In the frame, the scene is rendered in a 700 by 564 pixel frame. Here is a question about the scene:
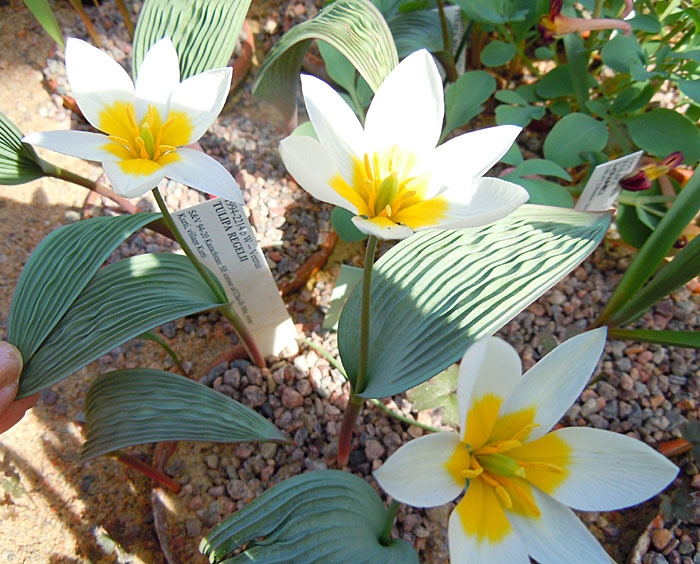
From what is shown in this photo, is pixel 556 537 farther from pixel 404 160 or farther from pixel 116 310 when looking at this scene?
pixel 116 310

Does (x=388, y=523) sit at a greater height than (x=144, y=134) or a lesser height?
lesser

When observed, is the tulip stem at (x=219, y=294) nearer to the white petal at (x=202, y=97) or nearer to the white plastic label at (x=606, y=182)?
the white petal at (x=202, y=97)

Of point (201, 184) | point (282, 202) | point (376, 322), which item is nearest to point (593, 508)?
point (376, 322)

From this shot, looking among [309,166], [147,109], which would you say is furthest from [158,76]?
[309,166]

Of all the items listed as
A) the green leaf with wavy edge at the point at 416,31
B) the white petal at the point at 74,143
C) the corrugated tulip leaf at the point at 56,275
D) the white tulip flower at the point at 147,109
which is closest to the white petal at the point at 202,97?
the white tulip flower at the point at 147,109

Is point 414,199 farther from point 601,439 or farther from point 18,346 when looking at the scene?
point 18,346

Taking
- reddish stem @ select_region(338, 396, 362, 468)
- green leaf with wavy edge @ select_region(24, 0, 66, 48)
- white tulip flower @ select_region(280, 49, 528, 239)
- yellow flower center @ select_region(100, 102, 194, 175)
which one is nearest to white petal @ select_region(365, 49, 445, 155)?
white tulip flower @ select_region(280, 49, 528, 239)
